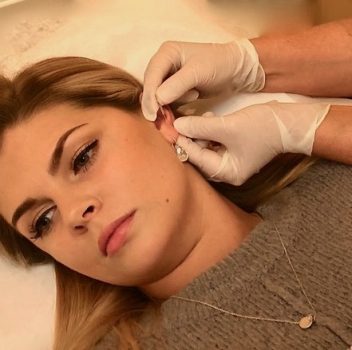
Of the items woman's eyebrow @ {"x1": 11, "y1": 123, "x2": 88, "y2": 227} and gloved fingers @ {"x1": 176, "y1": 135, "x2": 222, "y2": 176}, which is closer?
A: woman's eyebrow @ {"x1": 11, "y1": 123, "x2": 88, "y2": 227}

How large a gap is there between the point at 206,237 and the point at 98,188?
0.25m

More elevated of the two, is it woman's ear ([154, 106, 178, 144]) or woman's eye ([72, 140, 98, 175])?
woman's eye ([72, 140, 98, 175])

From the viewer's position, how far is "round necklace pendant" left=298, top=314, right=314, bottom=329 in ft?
3.92

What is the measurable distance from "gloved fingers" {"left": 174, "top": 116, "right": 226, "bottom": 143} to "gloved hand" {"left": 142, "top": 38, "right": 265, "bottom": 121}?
0.05 meters

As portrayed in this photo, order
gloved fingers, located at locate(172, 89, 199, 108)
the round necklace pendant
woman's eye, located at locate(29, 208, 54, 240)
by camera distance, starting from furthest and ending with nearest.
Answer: gloved fingers, located at locate(172, 89, 199, 108), woman's eye, located at locate(29, 208, 54, 240), the round necklace pendant

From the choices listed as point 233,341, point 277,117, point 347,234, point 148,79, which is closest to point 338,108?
point 277,117

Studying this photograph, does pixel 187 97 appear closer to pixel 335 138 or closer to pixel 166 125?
pixel 166 125

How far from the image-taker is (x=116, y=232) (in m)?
1.22

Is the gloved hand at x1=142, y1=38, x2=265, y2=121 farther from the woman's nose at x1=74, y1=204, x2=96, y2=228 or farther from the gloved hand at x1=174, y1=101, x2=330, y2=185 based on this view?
the woman's nose at x1=74, y1=204, x2=96, y2=228

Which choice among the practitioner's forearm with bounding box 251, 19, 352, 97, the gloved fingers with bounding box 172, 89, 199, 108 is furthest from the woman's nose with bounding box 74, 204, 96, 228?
the practitioner's forearm with bounding box 251, 19, 352, 97

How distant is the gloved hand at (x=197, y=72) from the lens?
136 centimetres

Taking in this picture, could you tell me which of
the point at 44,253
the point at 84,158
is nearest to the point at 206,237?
the point at 84,158

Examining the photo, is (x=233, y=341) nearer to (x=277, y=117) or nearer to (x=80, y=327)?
(x=80, y=327)

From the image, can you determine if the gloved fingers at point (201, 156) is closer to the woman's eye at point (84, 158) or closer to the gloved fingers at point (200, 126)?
the gloved fingers at point (200, 126)
